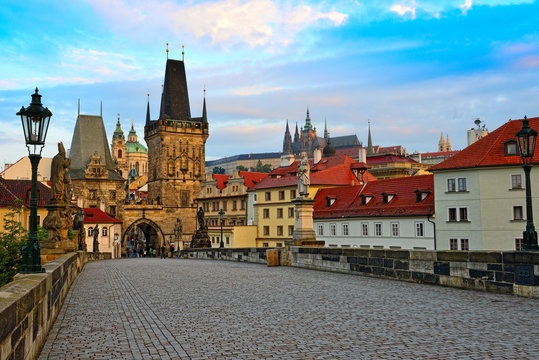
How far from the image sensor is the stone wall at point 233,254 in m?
26.4

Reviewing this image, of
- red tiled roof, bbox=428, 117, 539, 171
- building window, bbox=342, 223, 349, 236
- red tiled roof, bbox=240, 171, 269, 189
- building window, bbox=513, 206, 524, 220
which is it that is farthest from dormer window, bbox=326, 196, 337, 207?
red tiled roof, bbox=240, 171, 269, 189

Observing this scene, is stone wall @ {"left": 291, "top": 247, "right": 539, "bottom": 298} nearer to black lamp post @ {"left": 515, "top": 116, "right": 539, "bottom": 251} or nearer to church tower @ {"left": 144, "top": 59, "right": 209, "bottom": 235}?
black lamp post @ {"left": 515, "top": 116, "right": 539, "bottom": 251}

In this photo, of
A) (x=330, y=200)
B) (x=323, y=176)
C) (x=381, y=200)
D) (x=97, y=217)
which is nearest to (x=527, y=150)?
(x=381, y=200)

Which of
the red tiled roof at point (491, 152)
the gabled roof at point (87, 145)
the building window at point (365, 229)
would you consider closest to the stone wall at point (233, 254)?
the building window at point (365, 229)

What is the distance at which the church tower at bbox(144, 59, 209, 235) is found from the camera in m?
94.1

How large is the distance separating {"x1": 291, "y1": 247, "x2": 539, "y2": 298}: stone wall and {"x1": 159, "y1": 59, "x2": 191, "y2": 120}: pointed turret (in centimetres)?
8443

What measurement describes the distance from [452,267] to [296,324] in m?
6.10

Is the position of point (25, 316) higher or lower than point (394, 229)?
lower

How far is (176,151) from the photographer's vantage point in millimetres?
97375

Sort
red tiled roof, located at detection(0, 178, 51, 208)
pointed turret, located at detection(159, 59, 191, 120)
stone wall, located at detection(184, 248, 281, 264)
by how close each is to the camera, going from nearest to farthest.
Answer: stone wall, located at detection(184, 248, 281, 264)
red tiled roof, located at detection(0, 178, 51, 208)
pointed turret, located at detection(159, 59, 191, 120)

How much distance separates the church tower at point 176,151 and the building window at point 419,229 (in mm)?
53532

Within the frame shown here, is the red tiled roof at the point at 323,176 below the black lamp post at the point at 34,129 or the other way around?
the other way around

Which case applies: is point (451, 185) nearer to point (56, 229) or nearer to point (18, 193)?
point (56, 229)

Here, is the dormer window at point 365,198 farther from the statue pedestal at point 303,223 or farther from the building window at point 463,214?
the statue pedestal at point 303,223
